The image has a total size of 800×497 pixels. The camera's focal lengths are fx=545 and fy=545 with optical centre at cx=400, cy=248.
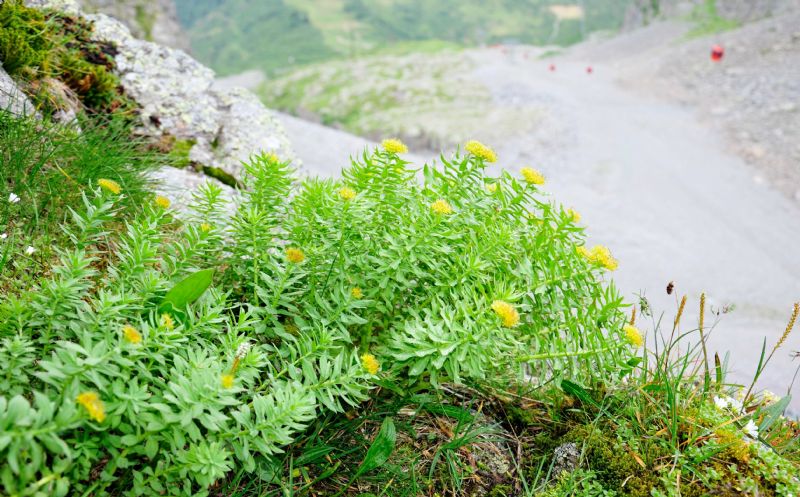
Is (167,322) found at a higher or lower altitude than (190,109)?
lower

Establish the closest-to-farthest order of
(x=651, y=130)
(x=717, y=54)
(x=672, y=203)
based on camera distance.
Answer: (x=672, y=203)
(x=651, y=130)
(x=717, y=54)

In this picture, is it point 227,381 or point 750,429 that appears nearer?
point 227,381

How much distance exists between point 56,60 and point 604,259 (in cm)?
481

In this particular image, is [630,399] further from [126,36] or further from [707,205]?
[707,205]

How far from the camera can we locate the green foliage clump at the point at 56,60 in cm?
409

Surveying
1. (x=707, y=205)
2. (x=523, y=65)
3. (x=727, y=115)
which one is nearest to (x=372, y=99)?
(x=523, y=65)

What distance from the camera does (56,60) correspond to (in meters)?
4.74

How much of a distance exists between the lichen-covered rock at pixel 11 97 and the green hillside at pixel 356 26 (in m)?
79.4

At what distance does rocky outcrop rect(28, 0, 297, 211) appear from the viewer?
213 inches

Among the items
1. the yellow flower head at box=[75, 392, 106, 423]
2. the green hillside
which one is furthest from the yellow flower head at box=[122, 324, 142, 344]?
the green hillside

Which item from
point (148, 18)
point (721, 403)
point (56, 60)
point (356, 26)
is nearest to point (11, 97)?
point (56, 60)

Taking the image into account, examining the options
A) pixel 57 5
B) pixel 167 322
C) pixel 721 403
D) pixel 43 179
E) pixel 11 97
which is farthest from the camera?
pixel 57 5

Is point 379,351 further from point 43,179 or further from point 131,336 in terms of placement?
point 43,179

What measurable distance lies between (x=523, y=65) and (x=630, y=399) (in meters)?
29.2
